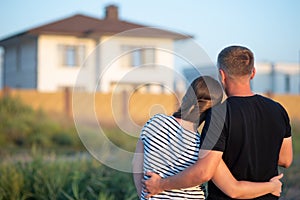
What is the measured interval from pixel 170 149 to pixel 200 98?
1.18ft

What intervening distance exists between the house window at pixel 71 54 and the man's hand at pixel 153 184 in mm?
30897

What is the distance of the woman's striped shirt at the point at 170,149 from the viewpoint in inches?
126

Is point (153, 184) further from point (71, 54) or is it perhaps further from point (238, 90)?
point (71, 54)

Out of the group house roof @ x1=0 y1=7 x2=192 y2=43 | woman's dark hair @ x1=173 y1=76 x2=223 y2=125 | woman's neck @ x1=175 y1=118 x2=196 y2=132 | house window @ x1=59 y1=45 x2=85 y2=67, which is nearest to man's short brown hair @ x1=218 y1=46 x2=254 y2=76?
woman's dark hair @ x1=173 y1=76 x2=223 y2=125

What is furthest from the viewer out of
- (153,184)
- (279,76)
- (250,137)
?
(279,76)

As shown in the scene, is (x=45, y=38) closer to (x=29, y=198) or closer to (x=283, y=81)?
(x=283, y=81)

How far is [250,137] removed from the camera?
10.3 feet

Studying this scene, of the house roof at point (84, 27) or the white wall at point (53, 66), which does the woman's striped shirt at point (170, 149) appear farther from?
the white wall at point (53, 66)

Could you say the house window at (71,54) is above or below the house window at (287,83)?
above

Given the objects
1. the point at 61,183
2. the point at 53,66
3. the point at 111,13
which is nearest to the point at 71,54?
the point at 53,66

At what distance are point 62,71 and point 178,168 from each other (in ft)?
101

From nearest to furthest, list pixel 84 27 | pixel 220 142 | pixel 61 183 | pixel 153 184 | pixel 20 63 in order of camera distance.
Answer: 1. pixel 220 142
2. pixel 153 184
3. pixel 61 183
4. pixel 84 27
5. pixel 20 63

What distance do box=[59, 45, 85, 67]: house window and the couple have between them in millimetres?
30930

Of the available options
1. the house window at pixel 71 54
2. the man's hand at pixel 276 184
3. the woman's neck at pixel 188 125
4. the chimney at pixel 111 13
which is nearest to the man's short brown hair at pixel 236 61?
the woman's neck at pixel 188 125
